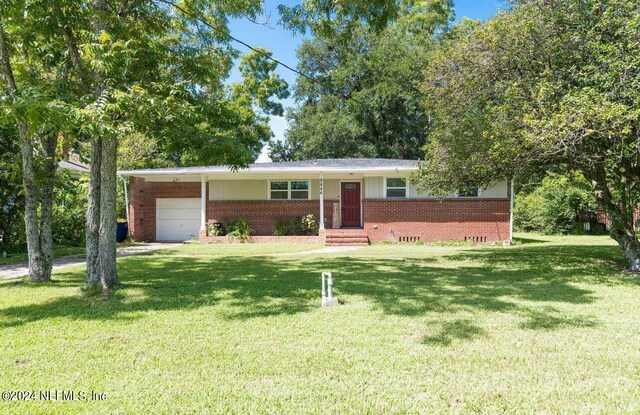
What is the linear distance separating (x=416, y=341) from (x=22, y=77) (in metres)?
8.09

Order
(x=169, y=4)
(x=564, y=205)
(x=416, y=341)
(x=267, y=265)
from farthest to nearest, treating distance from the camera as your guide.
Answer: (x=564, y=205)
(x=267, y=265)
(x=169, y=4)
(x=416, y=341)

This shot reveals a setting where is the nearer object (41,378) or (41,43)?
(41,378)

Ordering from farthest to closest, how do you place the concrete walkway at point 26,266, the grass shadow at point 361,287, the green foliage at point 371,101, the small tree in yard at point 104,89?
the green foliage at point 371,101 < the concrete walkway at point 26,266 < the grass shadow at point 361,287 < the small tree in yard at point 104,89

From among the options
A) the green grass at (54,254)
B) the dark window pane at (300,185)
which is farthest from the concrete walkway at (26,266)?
the dark window pane at (300,185)

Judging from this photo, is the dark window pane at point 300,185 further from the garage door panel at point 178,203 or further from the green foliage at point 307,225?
the garage door panel at point 178,203

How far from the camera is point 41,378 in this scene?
3639 millimetres

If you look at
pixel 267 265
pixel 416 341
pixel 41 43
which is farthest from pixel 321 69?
pixel 416 341

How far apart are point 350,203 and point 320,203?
6.29ft

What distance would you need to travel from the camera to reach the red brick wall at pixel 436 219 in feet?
56.3

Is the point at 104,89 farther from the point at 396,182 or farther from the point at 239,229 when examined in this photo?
the point at 396,182

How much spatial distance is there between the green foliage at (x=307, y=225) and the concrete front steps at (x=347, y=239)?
110 centimetres

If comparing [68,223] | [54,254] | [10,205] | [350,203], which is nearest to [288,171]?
[350,203]

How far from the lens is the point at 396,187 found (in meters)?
17.9

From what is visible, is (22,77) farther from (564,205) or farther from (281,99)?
(281,99)
